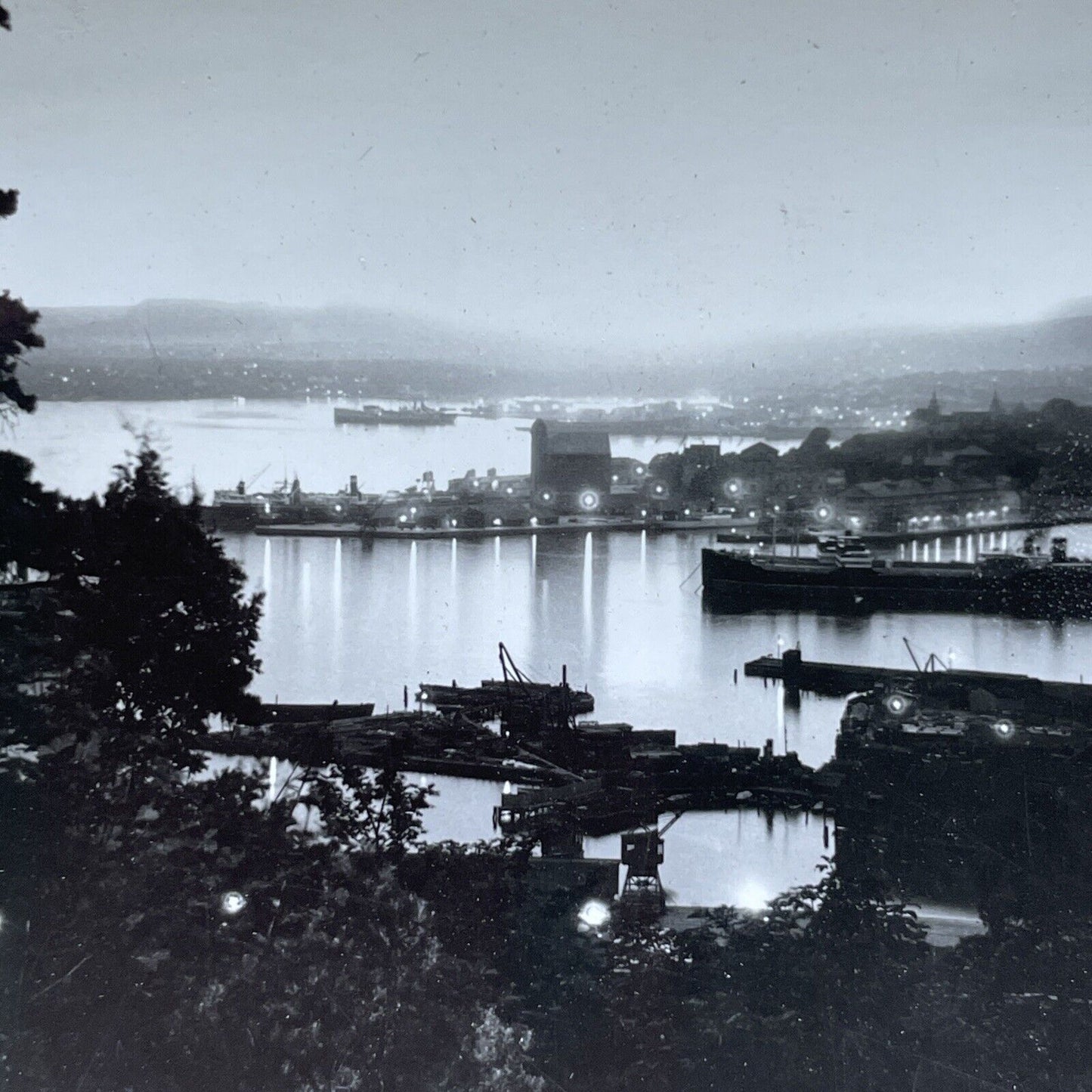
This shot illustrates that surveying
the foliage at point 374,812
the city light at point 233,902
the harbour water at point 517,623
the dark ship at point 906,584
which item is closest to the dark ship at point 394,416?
the harbour water at point 517,623

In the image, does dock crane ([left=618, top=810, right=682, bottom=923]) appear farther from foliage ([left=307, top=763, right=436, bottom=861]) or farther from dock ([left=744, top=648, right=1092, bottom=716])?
dock ([left=744, top=648, right=1092, bottom=716])

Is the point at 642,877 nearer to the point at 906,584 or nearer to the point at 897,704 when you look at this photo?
the point at 897,704

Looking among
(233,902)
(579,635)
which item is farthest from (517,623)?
(233,902)

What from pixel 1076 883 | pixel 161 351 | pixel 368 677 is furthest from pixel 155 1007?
pixel 1076 883

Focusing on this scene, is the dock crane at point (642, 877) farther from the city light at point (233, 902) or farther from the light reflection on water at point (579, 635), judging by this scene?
the city light at point (233, 902)

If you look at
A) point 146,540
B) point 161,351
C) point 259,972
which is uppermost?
point 161,351

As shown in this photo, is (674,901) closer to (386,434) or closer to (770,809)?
(770,809)
